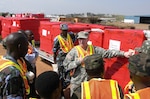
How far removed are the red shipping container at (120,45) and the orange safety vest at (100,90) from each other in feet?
4.56

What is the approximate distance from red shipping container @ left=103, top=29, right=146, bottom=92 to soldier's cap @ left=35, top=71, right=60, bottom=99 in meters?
2.07

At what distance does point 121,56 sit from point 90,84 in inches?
62.0

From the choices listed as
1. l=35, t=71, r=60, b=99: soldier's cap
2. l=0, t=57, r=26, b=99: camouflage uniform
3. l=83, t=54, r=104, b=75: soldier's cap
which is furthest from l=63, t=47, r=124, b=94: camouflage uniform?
l=35, t=71, r=60, b=99: soldier's cap

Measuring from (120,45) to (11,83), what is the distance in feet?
7.34

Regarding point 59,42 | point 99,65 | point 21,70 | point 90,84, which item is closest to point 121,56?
point 99,65

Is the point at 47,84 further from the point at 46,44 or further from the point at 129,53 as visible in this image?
the point at 46,44

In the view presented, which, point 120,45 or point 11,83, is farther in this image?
point 120,45

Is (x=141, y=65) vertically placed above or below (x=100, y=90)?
above

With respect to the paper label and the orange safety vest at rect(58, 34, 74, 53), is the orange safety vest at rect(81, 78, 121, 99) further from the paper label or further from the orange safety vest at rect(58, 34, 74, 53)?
the orange safety vest at rect(58, 34, 74, 53)

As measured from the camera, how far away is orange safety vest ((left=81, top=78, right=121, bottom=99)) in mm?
2609

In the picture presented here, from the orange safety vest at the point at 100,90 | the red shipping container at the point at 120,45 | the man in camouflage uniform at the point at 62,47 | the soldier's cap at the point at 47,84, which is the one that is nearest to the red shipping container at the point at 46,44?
the man in camouflage uniform at the point at 62,47

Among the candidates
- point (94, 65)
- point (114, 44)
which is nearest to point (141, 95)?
point (94, 65)

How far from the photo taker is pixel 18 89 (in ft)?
8.32

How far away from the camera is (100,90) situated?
264cm
